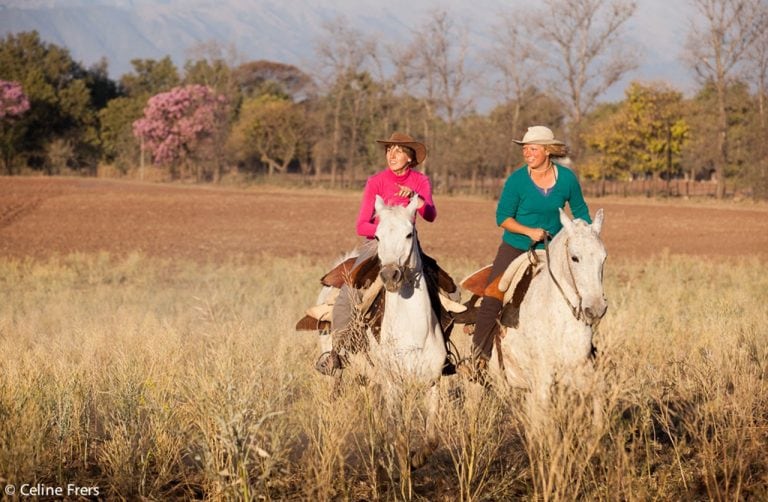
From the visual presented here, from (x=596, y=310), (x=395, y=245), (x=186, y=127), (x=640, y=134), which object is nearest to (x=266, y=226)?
(x=395, y=245)

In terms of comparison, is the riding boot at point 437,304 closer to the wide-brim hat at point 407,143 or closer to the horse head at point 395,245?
the horse head at point 395,245

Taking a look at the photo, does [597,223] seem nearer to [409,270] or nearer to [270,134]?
[409,270]

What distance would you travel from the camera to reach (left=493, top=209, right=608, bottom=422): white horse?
5.58 m

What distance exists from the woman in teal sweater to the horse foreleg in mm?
502

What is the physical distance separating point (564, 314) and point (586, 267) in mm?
502

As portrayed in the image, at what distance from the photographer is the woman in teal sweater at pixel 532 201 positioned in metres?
6.61

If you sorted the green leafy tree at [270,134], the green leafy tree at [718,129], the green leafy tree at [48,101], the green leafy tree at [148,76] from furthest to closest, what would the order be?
the green leafy tree at [148,76]
the green leafy tree at [270,134]
the green leafy tree at [48,101]
the green leafy tree at [718,129]

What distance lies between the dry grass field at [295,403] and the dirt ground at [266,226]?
364cm

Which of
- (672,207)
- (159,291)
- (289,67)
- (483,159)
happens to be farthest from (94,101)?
(159,291)

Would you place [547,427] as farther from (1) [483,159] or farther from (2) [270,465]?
(1) [483,159]

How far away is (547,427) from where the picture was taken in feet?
16.9

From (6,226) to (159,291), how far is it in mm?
16154

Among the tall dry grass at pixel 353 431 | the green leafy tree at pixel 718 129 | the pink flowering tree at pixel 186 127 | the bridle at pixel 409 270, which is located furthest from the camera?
the pink flowering tree at pixel 186 127

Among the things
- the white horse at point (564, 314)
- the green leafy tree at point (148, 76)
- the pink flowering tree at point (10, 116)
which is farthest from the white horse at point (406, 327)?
the green leafy tree at point (148, 76)
